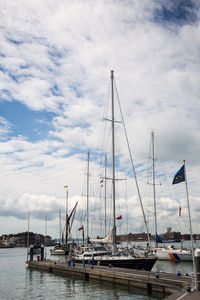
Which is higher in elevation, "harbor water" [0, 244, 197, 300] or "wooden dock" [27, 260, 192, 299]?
"wooden dock" [27, 260, 192, 299]

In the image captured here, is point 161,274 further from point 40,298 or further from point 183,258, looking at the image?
point 183,258

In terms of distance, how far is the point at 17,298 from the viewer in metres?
26.2

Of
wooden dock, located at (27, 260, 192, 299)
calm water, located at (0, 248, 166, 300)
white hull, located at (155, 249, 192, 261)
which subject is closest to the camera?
wooden dock, located at (27, 260, 192, 299)

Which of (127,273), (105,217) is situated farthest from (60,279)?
(105,217)

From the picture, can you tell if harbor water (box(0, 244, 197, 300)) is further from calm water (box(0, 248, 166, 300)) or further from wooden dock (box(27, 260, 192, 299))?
wooden dock (box(27, 260, 192, 299))

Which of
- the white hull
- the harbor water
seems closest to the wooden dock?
the harbor water

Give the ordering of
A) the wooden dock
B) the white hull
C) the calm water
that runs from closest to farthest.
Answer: the wooden dock, the calm water, the white hull

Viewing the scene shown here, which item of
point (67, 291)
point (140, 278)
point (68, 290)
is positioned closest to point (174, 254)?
point (140, 278)

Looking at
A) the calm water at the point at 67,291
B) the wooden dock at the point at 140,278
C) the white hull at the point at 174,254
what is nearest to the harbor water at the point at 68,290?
the calm water at the point at 67,291

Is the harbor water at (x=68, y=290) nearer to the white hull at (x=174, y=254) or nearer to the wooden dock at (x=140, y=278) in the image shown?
the wooden dock at (x=140, y=278)

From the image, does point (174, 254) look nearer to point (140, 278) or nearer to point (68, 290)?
point (140, 278)

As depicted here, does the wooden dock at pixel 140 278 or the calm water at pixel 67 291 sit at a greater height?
the wooden dock at pixel 140 278

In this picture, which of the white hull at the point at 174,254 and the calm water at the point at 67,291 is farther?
the white hull at the point at 174,254

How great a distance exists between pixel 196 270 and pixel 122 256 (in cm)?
1786
